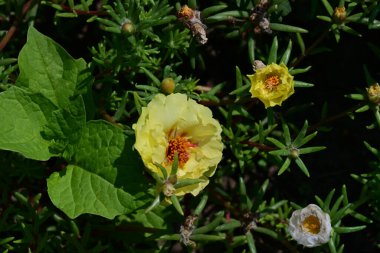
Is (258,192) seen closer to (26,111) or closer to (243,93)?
(243,93)

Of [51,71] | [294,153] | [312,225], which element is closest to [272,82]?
[294,153]

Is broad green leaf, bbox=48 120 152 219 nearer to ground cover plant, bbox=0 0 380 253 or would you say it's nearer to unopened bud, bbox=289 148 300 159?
ground cover plant, bbox=0 0 380 253

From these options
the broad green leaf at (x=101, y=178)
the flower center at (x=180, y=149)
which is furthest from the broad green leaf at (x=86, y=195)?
the flower center at (x=180, y=149)

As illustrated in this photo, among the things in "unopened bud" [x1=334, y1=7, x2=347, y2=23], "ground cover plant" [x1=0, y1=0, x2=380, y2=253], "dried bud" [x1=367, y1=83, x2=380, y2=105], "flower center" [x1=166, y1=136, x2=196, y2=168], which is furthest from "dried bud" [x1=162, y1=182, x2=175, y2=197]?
"unopened bud" [x1=334, y1=7, x2=347, y2=23]

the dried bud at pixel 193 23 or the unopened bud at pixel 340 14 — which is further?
the unopened bud at pixel 340 14

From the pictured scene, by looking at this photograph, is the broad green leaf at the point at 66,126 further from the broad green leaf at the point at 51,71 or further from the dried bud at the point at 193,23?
the dried bud at the point at 193,23

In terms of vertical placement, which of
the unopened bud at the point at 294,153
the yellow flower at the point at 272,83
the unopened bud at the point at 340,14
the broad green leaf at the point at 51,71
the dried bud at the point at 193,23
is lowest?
the unopened bud at the point at 294,153
